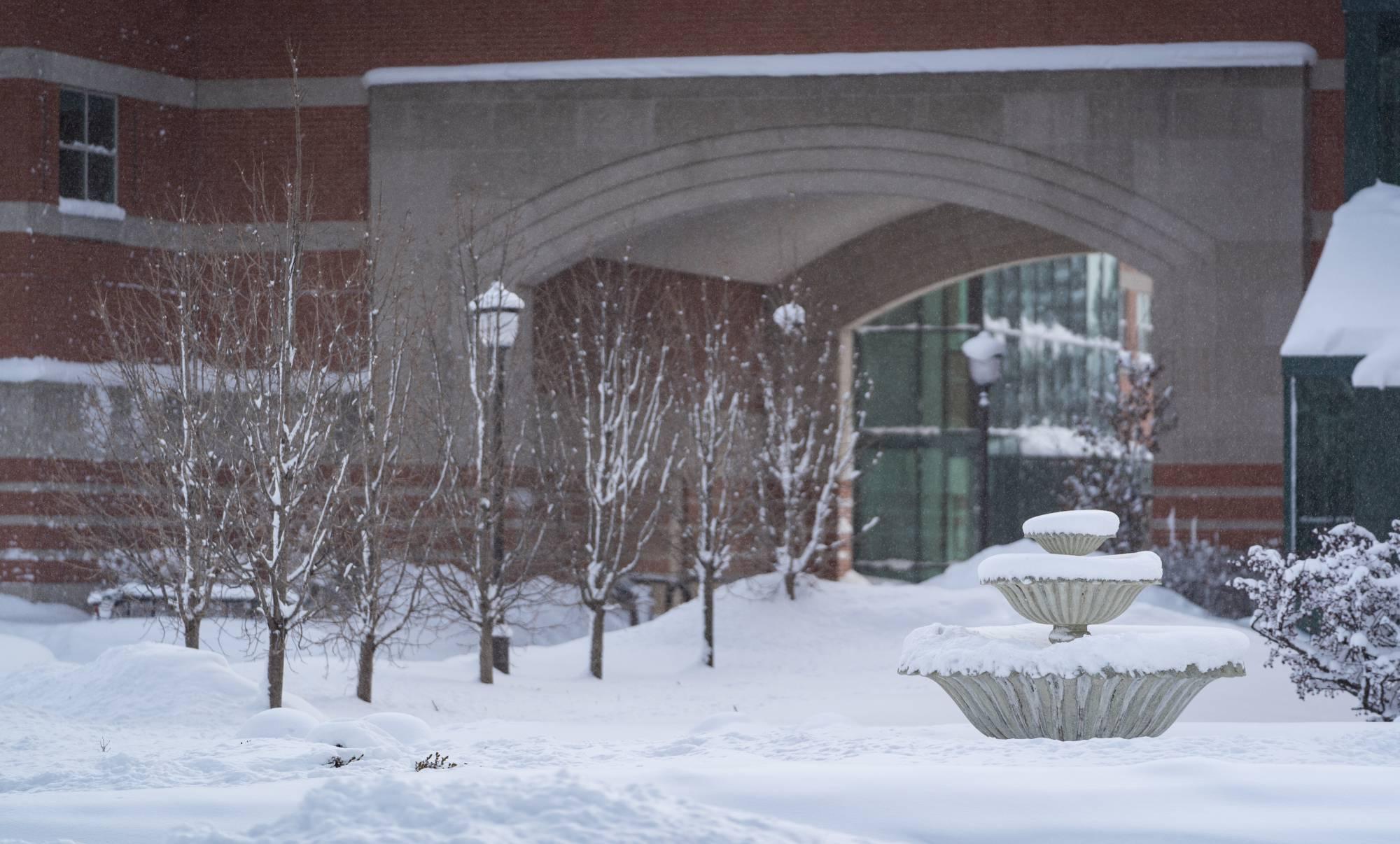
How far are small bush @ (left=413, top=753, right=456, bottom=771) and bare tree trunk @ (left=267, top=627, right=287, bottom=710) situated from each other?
3.86 meters

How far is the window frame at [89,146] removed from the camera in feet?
72.0

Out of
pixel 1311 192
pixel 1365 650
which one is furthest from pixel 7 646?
pixel 1311 192

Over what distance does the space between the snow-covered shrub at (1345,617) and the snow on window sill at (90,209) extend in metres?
15.8

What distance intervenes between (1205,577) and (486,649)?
8.84 meters

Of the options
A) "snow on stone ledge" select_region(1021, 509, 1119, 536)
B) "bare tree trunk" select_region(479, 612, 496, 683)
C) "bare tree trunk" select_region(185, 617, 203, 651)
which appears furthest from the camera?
"bare tree trunk" select_region(479, 612, 496, 683)

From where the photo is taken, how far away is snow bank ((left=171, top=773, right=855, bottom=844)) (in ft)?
19.5

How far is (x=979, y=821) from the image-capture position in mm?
6383

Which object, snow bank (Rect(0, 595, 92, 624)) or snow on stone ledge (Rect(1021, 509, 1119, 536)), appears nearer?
snow on stone ledge (Rect(1021, 509, 1119, 536))

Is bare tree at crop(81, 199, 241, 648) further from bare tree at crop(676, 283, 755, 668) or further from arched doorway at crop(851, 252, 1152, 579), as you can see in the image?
arched doorway at crop(851, 252, 1152, 579)

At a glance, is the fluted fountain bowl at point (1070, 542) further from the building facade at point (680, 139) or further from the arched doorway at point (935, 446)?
the arched doorway at point (935, 446)

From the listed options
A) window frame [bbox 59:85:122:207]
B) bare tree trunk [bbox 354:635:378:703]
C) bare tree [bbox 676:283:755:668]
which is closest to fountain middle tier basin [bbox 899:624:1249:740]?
bare tree trunk [bbox 354:635:378:703]

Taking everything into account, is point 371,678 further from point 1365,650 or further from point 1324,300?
point 1324,300

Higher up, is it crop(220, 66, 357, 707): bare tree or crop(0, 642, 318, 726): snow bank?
crop(220, 66, 357, 707): bare tree

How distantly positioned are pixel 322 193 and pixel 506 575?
7696mm
